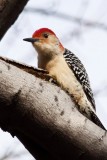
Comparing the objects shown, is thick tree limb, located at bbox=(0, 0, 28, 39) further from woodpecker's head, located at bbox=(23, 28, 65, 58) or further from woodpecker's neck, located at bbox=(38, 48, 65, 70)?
woodpecker's head, located at bbox=(23, 28, 65, 58)

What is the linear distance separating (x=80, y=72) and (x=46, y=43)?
80 centimetres

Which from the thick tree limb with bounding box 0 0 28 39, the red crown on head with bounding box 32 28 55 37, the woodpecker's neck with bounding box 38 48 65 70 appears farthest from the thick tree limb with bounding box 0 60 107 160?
the red crown on head with bounding box 32 28 55 37

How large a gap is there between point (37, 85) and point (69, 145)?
1.31 ft

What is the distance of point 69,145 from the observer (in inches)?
80.1

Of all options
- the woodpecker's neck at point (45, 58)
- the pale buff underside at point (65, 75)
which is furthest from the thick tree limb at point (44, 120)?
the woodpecker's neck at point (45, 58)

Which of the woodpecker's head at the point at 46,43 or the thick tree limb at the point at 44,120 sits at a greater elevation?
the woodpecker's head at the point at 46,43

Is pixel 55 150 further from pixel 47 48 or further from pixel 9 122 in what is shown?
pixel 47 48

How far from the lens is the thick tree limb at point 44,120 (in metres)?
Answer: 1.91

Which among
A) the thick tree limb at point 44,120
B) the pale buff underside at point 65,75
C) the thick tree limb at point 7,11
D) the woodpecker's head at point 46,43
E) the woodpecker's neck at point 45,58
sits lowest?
the thick tree limb at point 44,120

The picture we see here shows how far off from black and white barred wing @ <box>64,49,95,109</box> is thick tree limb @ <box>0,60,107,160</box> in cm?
224

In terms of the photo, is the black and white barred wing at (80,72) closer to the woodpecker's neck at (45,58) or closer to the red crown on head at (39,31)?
the woodpecker's neck at (45,58)

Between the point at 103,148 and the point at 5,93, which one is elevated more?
the point at 103,148

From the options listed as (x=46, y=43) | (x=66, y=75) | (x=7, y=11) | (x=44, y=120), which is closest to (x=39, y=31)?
(x=46, y=43)

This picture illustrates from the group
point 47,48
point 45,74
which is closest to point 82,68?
point 47,48
